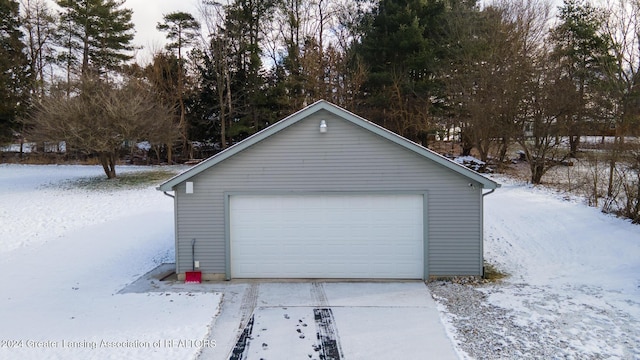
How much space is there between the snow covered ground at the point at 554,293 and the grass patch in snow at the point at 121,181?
1497 cm

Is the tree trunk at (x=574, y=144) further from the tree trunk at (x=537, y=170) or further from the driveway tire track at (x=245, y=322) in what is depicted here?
the driveway tire track at (x=245, y=322)

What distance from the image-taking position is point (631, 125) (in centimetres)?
1248

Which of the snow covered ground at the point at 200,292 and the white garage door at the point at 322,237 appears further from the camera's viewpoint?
the white garage door at the point at 322,237

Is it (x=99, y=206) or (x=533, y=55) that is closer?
(x=99, y=206)

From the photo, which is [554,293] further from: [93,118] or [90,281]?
[93,118]

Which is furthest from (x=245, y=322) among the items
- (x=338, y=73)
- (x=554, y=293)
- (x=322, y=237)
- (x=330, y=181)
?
(x=338, y=73)

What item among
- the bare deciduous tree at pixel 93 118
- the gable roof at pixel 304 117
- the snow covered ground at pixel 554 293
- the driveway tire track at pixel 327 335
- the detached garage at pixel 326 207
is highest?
the bare deciduous tree at pixel 93 118

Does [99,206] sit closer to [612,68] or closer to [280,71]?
[280,71]

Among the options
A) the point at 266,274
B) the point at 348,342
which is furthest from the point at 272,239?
the point at 348,342

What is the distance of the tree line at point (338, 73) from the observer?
17.3 meters

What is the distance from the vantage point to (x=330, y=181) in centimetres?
804

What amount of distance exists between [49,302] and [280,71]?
73.2ft

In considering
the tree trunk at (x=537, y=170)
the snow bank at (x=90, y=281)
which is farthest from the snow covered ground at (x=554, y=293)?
the tree trunk at (x=537, y=170)

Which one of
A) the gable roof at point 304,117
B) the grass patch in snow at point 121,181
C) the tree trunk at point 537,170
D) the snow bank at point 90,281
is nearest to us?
the snow bank at point 90,281
